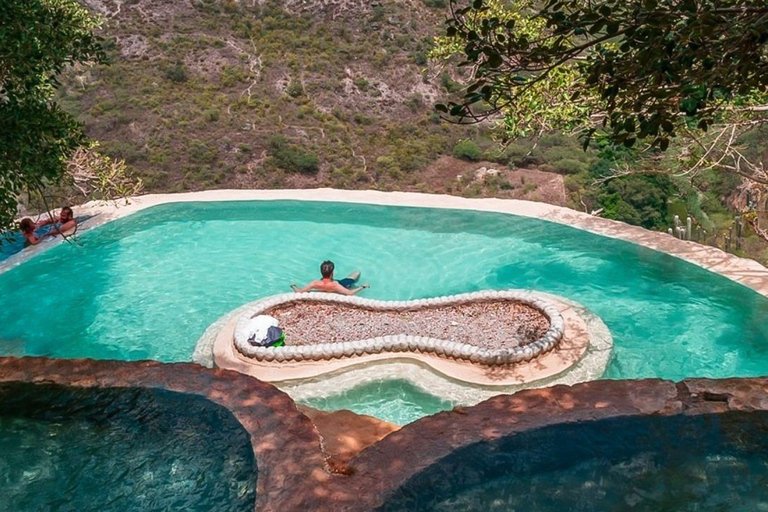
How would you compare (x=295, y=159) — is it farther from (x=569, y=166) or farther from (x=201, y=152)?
(x=569, y=166)

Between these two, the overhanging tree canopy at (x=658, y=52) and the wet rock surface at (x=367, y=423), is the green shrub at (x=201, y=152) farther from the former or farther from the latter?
the overhanging tree canopy at (x=658, y=52)

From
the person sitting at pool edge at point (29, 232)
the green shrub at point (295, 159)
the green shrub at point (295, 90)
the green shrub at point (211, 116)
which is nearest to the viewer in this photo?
the person sitting at pool edge at point (29, 232)

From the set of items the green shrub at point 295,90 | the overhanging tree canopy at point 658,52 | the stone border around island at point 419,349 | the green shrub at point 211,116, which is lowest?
the stone border around island at point 419,349

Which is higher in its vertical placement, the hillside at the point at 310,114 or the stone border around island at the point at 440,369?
the hillside at the point at 310,114

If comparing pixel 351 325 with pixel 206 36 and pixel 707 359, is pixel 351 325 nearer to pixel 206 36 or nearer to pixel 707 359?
pixel 707 359

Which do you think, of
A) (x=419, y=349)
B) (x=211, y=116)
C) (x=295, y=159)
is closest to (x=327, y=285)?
(x=419, y=349)

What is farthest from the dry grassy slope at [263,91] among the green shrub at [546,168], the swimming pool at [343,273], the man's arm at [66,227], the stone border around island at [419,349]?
the stone border around island at [419,349]

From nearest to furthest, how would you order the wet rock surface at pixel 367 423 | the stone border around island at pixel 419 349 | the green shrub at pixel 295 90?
the wet rock surface at pixel 367 423, the stone border around island at pixel 419 349, the green shrub at pixel 295 90

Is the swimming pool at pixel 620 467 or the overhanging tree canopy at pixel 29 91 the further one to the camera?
the overhanging tree canopy at pixel 29 91
